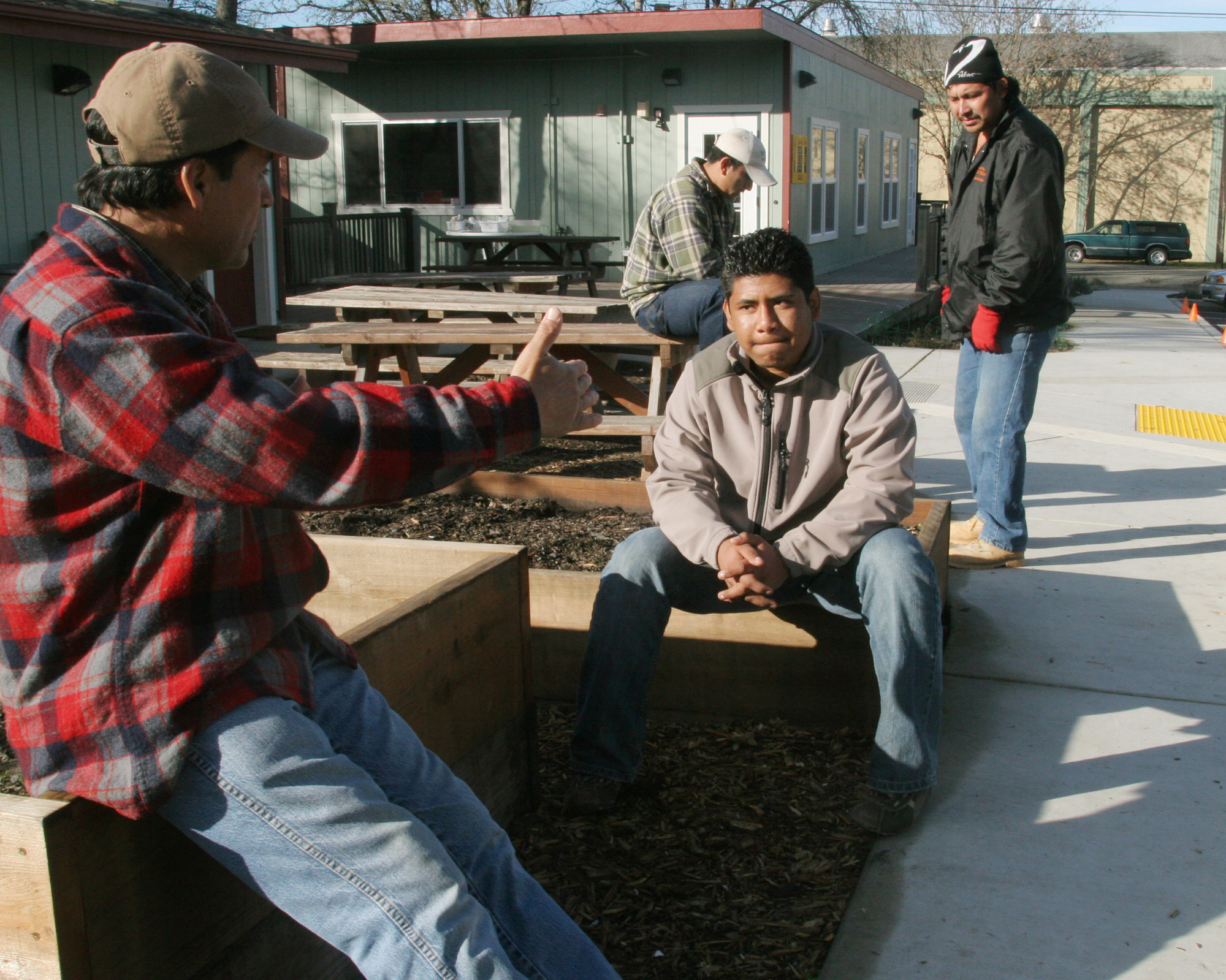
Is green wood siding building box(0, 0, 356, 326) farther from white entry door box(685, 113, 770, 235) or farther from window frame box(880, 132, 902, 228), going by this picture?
window frame box(880, 132, 902, 228)

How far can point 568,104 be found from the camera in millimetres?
15844

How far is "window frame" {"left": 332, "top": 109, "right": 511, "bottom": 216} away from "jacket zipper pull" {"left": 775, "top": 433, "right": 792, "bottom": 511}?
1409 cm

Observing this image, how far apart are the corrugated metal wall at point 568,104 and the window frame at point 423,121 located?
0.26 ft

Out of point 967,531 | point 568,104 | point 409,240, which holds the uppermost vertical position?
point 568,104

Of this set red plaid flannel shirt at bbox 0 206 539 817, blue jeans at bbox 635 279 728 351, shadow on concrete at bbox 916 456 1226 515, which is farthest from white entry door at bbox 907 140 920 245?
red plaid flannel shirt at bbox 0 206 539 817

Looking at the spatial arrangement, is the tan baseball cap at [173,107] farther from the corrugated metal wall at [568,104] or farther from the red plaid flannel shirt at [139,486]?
the corrugated metal wall at [568,104]

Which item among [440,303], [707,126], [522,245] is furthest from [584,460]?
[707,126]

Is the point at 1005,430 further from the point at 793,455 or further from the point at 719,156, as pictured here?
the point at 793,455

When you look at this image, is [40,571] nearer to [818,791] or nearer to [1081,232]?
[818,791]

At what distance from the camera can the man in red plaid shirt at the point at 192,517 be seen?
4.52 feet

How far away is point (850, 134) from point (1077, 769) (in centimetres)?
1929

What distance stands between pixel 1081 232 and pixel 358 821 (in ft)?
120

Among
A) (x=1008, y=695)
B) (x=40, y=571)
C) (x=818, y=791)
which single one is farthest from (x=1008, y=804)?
(x=40, y=571)

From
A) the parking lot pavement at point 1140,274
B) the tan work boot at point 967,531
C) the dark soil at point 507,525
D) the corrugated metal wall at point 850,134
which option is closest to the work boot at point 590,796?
the dark soil at point 507,525
